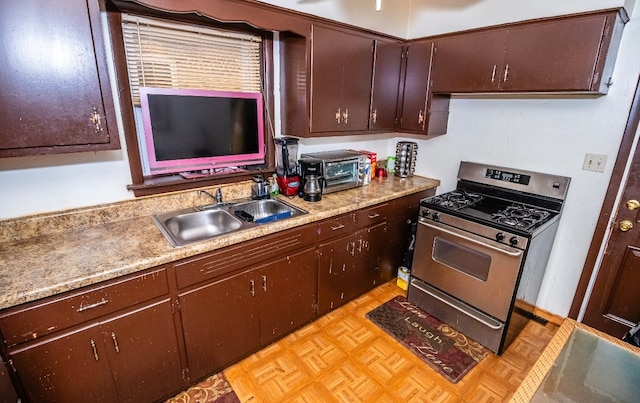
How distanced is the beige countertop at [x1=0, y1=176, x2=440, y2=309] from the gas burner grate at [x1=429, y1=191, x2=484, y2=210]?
72 centimetres

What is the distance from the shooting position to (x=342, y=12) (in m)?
2.36

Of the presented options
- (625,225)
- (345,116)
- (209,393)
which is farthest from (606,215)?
(209,393)

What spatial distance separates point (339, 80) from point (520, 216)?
1560 mm

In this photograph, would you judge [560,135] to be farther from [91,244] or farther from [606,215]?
[91,244]

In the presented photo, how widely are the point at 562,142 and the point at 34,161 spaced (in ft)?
10.4

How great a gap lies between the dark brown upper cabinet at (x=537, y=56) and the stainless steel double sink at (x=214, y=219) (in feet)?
5.21

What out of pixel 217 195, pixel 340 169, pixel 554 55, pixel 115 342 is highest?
pixel 554 55

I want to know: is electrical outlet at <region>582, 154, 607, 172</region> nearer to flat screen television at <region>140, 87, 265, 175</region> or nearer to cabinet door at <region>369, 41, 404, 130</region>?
cabinet door at <region>369, 41, 404, 130</region>

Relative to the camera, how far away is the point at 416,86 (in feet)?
8.39

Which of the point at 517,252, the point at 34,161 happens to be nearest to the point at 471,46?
the point at 517,252

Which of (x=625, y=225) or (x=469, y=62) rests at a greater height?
(x=469, y=62)

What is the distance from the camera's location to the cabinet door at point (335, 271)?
6.93 feet

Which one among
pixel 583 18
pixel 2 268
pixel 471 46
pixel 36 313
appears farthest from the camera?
pixel 471 46

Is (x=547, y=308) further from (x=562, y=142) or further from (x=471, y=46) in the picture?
(x=471, y=46)
